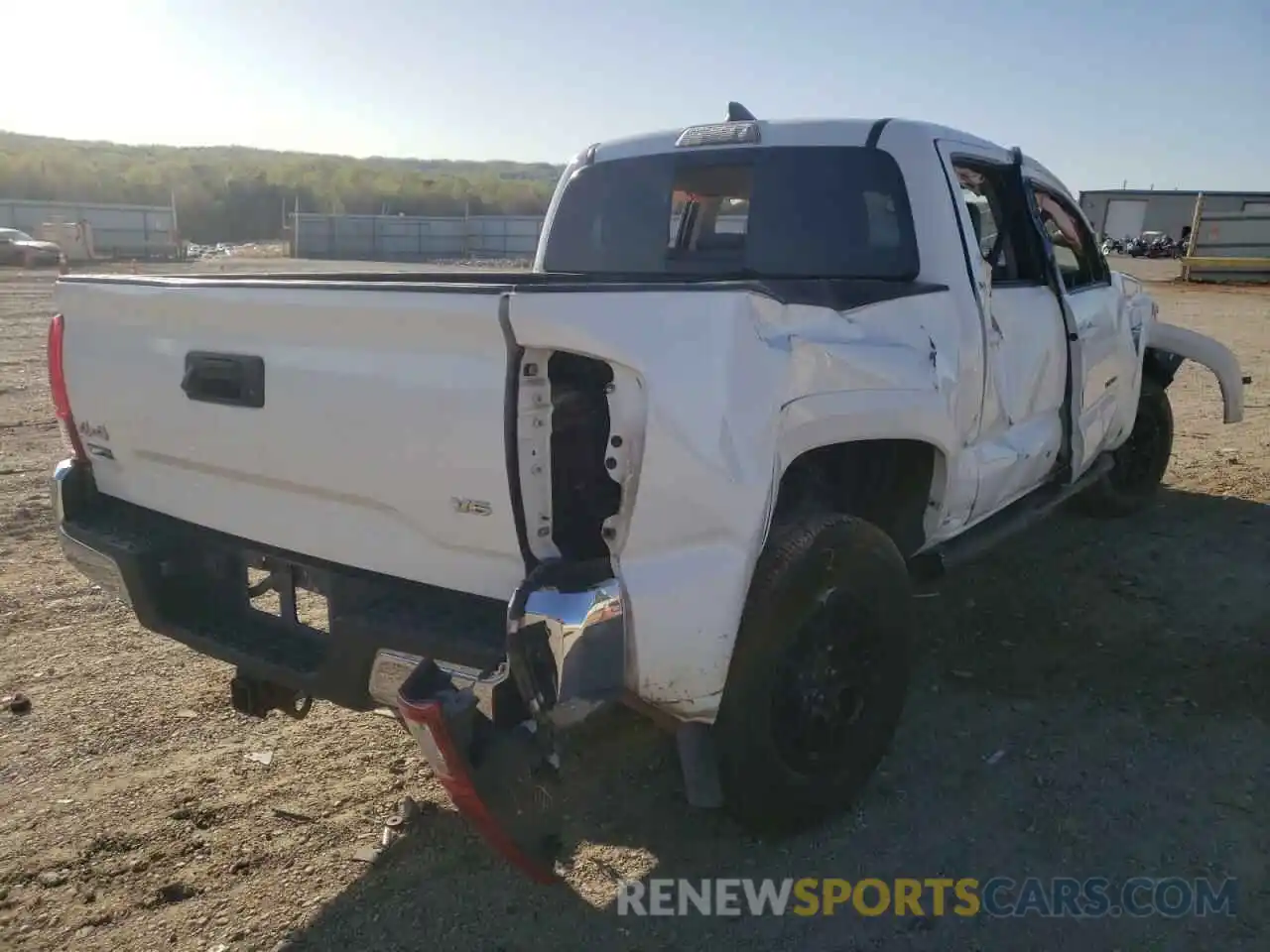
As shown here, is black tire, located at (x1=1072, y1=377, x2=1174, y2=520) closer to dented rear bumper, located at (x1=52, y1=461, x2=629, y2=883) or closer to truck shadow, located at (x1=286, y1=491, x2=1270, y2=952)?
truck shadow, located at (x1=286, y1=491, x2=1270, y2=952)

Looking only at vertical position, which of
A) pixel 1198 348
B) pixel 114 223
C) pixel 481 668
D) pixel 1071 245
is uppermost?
pixel 1071 245

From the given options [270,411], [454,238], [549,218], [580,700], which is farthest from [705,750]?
[454,238]

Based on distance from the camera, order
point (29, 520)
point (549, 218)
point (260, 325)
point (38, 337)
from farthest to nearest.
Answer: point (38, 337), point (29, 520), point (549, 218), point (260, 325)

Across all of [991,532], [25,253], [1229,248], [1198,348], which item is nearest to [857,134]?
[991,532]

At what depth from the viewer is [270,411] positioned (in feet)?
8.92

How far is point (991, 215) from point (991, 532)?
4.43ft

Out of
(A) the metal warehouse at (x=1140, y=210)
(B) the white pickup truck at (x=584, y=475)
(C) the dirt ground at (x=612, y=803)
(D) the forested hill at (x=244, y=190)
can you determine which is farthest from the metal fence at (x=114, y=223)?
(A) the metal warehouse at (x=1140, y=210)

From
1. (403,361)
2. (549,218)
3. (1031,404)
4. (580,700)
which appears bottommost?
(580,700)

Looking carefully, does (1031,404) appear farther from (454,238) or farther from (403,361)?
(454,238)

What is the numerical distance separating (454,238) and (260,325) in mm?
43450

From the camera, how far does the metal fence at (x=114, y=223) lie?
120ft

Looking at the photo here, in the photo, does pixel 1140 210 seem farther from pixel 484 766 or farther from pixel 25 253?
pixel 484 766

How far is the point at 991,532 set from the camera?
414cm

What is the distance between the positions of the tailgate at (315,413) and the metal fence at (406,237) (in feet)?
133
